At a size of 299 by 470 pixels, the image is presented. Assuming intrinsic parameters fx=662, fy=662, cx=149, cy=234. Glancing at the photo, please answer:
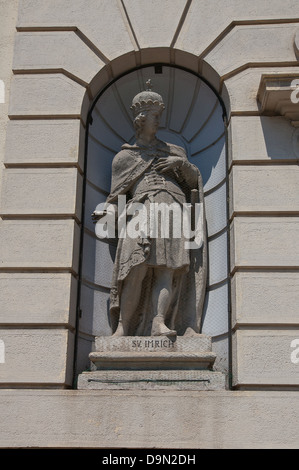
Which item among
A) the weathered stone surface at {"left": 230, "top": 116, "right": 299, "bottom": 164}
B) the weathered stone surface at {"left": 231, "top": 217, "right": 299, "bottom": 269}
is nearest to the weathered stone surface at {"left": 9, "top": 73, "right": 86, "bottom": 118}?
the weathered stone surface at {"left": 230, "top": 116, "right": 299, "bottom": 164}

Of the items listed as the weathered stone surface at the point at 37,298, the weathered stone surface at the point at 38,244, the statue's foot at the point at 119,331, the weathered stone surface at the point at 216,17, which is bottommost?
the statue's foot at the point at 119,331

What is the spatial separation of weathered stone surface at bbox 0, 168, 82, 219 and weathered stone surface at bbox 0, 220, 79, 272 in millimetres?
143

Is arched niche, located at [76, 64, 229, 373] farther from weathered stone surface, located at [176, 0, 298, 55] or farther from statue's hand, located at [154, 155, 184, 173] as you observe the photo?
statue's hand, located at [154, 155, 184, 173]

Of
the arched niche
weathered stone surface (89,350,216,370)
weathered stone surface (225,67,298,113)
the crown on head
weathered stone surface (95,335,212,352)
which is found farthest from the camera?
the crown on head

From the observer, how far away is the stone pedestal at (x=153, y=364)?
7.03m

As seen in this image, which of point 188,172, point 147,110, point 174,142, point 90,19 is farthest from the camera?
point 174,142

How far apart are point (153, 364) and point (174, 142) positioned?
10.5ft

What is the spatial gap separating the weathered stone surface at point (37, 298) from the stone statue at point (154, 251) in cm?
69

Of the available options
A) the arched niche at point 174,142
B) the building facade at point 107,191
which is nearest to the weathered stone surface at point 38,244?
the building facade at point 107,191

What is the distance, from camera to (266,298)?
280 inches

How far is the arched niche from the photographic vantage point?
25.6 ft

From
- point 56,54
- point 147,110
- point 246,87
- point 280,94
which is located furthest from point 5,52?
point 280,94

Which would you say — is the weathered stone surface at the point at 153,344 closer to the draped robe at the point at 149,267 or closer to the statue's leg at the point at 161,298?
the statue's leg at the point at 161,298

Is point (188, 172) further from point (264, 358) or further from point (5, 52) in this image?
point (5, 52)
